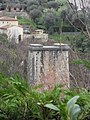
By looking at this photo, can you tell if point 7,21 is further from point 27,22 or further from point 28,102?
point 28,102

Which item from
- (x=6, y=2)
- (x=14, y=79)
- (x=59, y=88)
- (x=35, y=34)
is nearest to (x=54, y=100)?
(x=59, y=88)

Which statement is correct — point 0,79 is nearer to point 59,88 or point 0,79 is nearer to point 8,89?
point 8,89

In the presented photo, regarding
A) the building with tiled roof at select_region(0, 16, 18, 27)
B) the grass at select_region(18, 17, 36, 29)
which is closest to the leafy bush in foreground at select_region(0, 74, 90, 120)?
the grass at select_region(18, 17, 36, 29)

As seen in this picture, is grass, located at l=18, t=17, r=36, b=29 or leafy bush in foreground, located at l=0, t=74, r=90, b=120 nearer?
leafy bush in foreground, located at l=0, t=74, r=90, b=120

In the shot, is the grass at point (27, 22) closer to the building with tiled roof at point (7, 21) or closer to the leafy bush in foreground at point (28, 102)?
the building with tiled roof at point (7, 21)

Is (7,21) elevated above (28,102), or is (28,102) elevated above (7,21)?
(28,102)

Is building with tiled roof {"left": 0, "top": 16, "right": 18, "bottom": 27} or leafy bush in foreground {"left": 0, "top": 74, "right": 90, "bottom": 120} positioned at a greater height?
leafy bush in foreground {"left": 0, "top": 74, "right": 90, "bottom": 120}

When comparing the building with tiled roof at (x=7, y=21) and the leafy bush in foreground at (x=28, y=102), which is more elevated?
the leafy bush in foreground at (x=28, y=102)

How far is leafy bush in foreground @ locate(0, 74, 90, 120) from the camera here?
125 cm

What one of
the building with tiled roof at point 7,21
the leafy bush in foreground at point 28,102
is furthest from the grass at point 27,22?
the leafy bush in foreground at point 28,102

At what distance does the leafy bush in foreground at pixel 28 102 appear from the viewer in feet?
4.11

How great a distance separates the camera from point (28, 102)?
4.22 ft

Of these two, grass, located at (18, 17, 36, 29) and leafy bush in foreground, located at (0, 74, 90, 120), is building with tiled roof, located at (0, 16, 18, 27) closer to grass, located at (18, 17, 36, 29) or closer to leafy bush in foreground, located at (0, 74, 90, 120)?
grass, located at (18, 17, 36, 29)

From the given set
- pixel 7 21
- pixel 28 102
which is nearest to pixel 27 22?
pixel 7 21
